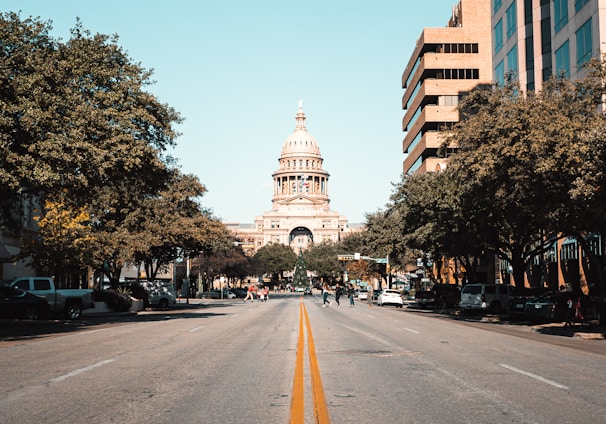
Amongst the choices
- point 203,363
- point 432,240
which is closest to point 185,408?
point 203,363

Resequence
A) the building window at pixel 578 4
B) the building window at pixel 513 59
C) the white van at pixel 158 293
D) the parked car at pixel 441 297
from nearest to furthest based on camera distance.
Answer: the building window at pixel 578 4
the white van at pixel 158 293
the parked car at pixel 441 297
the building window at pixel 513 59

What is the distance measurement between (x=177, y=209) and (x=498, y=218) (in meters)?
22.9

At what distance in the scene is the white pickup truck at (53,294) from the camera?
31.9 m

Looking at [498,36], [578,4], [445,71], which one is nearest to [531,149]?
[578,4]

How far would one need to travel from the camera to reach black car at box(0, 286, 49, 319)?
2928 cm

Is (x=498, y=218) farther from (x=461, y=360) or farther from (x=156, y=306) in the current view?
(x=156, y=306)

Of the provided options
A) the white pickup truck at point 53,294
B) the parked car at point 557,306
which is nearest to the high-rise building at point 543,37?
the parked car at point 557,306

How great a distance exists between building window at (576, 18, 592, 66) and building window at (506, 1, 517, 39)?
14.2m

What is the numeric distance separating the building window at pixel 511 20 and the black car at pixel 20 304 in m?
38.8

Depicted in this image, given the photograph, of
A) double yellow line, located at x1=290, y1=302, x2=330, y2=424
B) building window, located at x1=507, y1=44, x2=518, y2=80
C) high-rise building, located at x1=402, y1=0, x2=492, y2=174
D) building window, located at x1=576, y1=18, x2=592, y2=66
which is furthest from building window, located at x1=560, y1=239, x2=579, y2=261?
double yellow line, located at x1=290, y1=302, x2=330, y2=424

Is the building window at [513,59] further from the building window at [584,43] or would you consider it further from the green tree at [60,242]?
the green tree at [60,242]

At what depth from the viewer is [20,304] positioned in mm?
29656

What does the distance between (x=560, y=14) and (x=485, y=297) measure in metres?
17.7

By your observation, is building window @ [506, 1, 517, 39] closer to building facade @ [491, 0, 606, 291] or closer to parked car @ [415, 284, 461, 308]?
building facade @ [491, 0, 606, 291]
